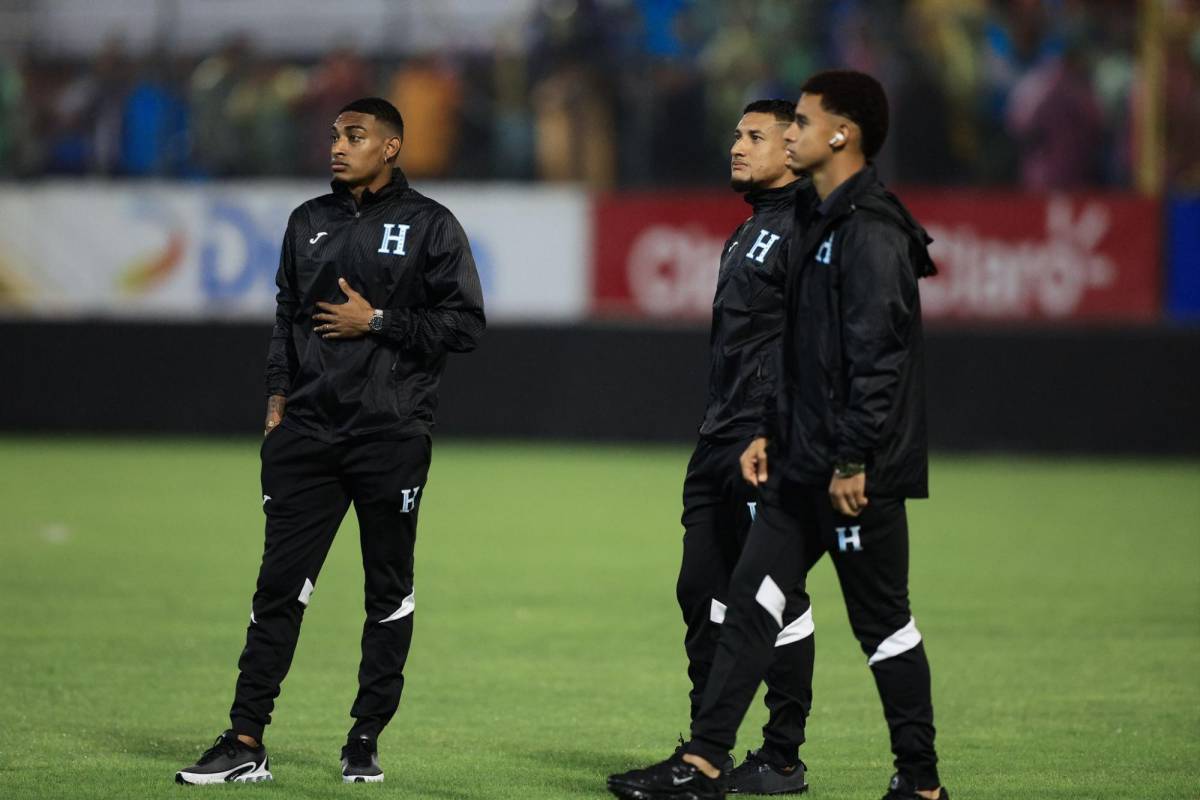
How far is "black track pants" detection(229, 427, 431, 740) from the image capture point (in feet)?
20.8

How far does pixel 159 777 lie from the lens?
6277mm

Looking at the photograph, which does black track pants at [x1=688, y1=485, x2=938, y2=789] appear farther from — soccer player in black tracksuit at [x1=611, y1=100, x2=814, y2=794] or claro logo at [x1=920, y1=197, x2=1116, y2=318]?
claro logo at [x1=920, y1=197, x2=1116, y2=318]

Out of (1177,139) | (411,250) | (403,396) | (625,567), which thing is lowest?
(625,567)

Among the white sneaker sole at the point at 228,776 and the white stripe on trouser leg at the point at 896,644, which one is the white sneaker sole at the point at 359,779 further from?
the white stripe on trouser leg at the point at 896,644

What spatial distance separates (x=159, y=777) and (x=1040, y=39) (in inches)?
578

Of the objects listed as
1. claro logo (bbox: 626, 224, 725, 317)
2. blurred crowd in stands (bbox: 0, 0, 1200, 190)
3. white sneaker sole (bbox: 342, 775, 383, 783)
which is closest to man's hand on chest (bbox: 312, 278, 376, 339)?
white sneaker sole (bbox: 342, 775, 383, 783)

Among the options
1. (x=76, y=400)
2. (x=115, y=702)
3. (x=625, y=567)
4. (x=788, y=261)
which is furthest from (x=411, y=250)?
(x=76, y=400)

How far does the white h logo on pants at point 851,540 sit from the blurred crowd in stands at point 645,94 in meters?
13.8

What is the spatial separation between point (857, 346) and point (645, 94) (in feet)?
47.2

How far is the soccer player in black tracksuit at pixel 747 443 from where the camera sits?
6320 mm

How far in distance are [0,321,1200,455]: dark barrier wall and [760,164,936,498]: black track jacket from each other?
43.9 ft

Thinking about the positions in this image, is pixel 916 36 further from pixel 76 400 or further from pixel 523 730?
pixel 523 730

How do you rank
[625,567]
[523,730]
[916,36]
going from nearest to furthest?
[523,730] < [625,567] < [916,36]

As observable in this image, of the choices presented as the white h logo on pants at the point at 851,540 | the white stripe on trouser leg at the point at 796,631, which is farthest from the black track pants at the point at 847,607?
the white stripe on trouser leg at the point at 796,631
